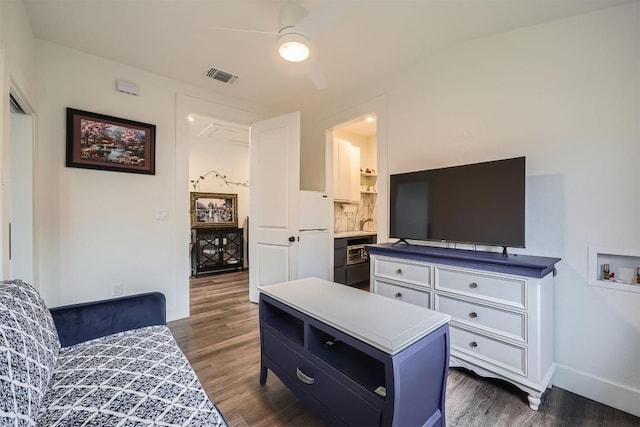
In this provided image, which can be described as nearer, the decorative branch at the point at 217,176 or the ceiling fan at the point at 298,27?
the ceiling fan at the point at 298,27

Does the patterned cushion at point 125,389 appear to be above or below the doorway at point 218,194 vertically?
below

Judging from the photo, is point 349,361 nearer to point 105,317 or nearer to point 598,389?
point 105,317

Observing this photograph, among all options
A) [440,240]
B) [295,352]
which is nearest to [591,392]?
[440,240]

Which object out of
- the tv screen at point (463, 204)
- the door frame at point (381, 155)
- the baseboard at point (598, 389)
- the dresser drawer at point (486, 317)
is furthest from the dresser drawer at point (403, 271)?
the baseboard at point (598, 389)

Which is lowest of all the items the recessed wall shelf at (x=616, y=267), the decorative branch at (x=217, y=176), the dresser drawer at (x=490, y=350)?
the dresser drawer at (x=490, y=350)

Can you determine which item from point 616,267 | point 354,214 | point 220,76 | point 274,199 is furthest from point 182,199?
point 616,267

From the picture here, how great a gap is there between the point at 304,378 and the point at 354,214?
11.7 ft

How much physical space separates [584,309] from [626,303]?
0.67ft

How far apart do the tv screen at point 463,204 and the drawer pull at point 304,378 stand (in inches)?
59.9

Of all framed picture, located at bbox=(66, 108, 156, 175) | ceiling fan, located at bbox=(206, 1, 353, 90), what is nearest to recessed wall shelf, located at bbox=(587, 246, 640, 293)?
ceiling fan, located at bbox=(206, 1, 353, 90)

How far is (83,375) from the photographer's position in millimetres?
1173

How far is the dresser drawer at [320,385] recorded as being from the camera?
3.92 ft

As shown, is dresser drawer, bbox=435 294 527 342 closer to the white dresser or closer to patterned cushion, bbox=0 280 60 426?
the white dresser

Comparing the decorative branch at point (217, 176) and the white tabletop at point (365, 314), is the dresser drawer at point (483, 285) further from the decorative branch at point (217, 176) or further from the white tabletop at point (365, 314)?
the decorative branch at point (217, 176)
